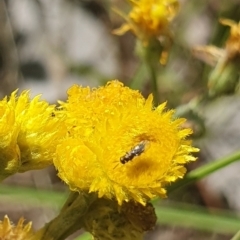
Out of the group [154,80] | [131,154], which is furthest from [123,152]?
[154,80]

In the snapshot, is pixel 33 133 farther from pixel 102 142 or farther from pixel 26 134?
pixel 102 142

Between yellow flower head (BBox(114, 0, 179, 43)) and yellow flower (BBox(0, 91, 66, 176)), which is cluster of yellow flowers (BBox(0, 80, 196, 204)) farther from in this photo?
yellow flower head (BBox(114, 0, 179, 43))

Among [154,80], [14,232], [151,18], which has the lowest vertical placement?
[14,232]

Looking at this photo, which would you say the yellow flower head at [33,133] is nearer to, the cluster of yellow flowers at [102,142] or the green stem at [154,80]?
the cluster of yellow flowers at [102,142]

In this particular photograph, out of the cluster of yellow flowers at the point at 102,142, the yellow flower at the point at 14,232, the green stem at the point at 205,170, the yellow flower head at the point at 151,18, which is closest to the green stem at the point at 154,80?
the yellow flower head at the point at 151,18

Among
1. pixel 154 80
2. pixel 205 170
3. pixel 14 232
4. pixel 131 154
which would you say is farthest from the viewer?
pixel 154 80

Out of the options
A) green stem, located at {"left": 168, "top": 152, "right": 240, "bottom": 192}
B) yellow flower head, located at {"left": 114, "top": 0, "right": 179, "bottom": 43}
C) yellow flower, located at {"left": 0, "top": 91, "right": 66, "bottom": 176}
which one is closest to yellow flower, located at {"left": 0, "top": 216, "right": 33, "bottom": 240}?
yellow flower, located at {"left": 0, "top": 91, "right": 66, "bottom": 176}
